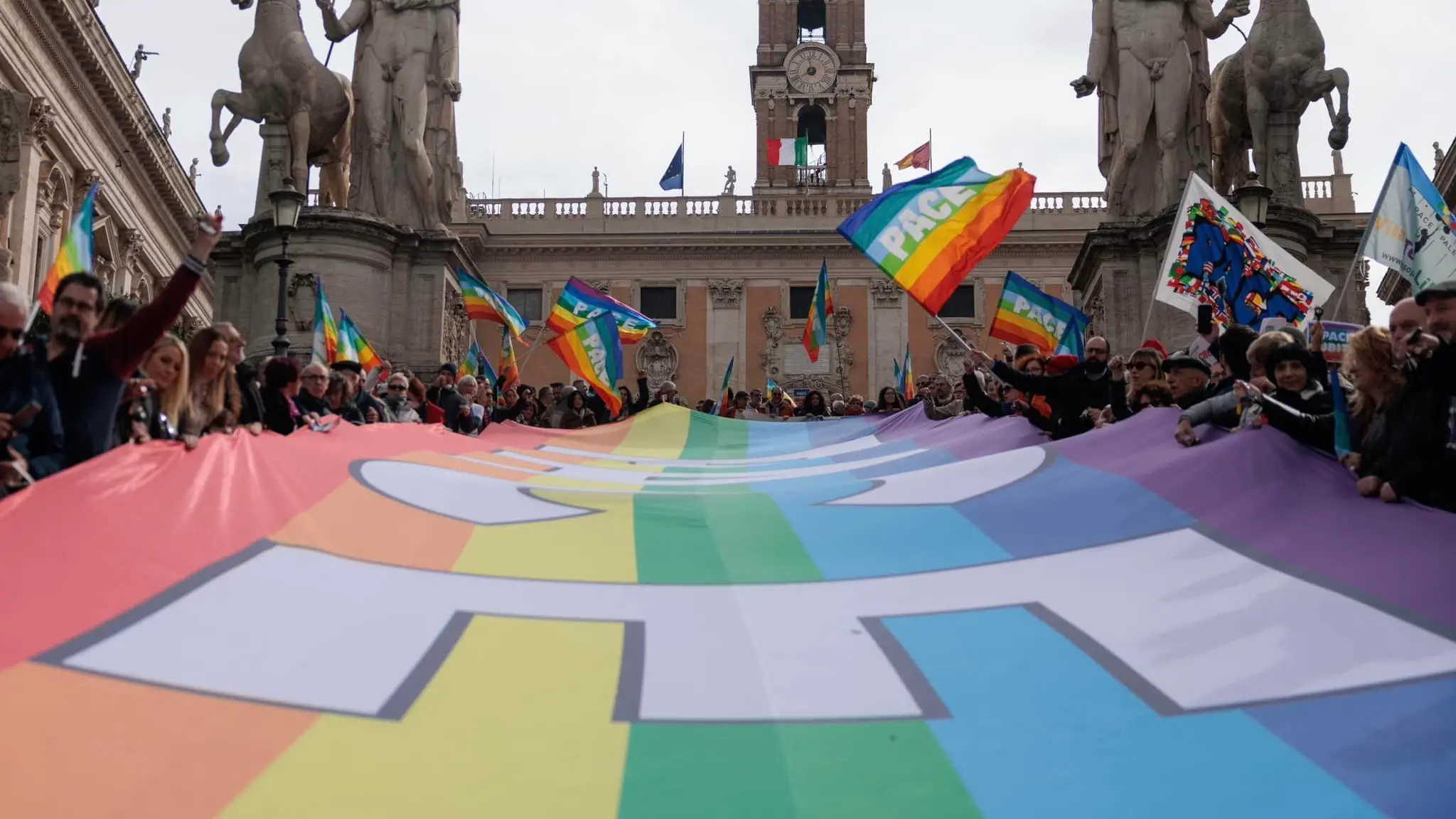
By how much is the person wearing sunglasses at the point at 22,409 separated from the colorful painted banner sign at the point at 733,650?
0.14 metres

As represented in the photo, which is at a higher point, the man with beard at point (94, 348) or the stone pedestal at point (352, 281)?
the stone pedestal at point (352, 281)

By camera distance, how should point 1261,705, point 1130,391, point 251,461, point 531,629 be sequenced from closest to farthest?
point 1261,705, point 531,629, point 251,461, point 1130,391

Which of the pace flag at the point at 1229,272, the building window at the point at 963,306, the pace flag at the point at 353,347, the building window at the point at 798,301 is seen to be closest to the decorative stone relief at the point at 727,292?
the building window at the point at 798,301

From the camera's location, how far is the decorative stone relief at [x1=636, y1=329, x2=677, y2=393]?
165ft

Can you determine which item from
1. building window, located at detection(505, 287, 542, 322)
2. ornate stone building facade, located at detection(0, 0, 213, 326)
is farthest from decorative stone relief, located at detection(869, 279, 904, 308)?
ornate stone building facade, located at detection(0, 0, 213, 326)

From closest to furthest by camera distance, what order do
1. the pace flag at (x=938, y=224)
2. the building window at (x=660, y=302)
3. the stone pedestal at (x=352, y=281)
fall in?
the pace flag at (x=938, y=224) → the stone pedestal at (x=352, y=281) → the building window at (x=660, y=302)

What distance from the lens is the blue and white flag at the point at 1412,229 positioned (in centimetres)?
748

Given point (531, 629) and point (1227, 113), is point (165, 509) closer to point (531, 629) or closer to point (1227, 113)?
point (531, 629)

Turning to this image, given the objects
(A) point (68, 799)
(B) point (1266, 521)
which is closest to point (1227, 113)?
(B) point (1266, 521)

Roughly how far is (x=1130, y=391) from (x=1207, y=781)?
5271 millimetres

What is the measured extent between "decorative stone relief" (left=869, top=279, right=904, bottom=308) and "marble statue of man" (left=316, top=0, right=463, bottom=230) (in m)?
29.5

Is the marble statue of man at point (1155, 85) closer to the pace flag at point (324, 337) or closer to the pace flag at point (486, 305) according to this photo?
the pace flag at point (486, 305)

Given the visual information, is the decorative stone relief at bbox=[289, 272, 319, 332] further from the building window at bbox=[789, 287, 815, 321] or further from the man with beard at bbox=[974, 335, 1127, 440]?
the building window at bbox=[789, 287, 815, 321]

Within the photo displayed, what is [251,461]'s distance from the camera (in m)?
6.49
